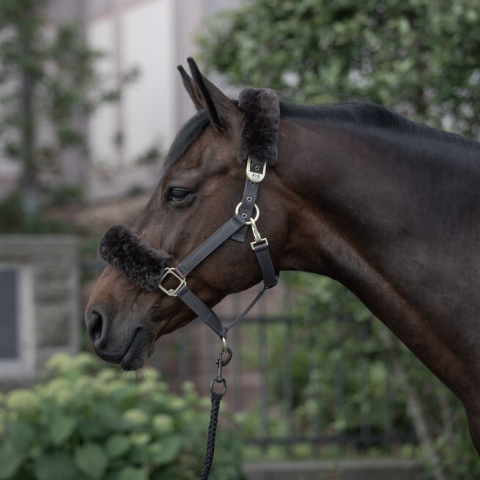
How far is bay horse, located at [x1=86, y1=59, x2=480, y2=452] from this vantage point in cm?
225

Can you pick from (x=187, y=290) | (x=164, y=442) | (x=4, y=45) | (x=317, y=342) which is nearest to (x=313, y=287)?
(x=317, y=342)

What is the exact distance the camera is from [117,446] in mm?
3658

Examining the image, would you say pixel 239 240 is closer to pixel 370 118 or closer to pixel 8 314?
pixel 370 118

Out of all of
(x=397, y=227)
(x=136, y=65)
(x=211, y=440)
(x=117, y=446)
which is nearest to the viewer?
(x=397, y=227)

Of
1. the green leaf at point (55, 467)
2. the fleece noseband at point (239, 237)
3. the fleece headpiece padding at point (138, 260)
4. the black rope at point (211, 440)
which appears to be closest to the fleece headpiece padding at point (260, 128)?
the fleece noseband at point (239, 237)

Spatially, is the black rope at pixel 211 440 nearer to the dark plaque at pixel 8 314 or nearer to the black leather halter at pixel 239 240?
the black leather halter at pixel 239 240

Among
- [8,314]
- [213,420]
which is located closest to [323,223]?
[213,420]

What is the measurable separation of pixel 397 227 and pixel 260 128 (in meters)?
0.52

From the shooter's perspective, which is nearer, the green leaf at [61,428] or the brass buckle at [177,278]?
the brass buckle at [177,278]

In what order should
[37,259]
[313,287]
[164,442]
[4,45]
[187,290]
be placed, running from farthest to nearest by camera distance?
[4,45] < [37,259] < [313,287] < [164,442] < [187,290]

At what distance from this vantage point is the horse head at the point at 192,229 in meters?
2.33

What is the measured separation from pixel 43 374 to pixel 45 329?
0.34 metres

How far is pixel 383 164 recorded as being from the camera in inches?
91.6

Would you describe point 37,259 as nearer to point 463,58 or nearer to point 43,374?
point 43,374
